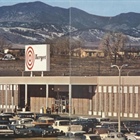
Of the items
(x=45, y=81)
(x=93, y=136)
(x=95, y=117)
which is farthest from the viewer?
(x=45, y=81)

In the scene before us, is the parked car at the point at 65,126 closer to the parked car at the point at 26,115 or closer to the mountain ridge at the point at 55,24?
the parked car at the point at 26,115

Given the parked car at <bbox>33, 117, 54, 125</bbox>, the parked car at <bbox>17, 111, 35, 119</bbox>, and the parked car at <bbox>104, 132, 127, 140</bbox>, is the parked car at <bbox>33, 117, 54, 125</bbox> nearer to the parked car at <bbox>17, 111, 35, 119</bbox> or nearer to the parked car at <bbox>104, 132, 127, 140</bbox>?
the parked car at <bbox>17, 111, 35, 119</bbox>

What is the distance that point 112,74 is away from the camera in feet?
20.4

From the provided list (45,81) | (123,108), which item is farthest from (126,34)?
(45,81)

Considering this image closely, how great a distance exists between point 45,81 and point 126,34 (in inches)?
58.7

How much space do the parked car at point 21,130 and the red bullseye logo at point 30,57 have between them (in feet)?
2.00

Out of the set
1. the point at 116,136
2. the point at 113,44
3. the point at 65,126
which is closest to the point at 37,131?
the point at 65,126

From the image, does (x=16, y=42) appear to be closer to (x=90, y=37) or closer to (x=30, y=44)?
(x=30, y=44)

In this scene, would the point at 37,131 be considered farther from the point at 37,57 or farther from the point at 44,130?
the point at 37,57

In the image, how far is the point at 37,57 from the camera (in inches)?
251

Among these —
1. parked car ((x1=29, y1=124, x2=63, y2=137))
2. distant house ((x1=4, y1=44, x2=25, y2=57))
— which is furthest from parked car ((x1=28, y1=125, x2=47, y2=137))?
distant house ((x1=4, y1=44, x2=25, y2=57))

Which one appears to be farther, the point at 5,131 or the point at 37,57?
the point at 37,57

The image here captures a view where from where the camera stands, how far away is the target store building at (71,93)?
6020 mm

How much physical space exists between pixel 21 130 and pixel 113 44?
43.1 inches
